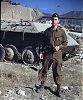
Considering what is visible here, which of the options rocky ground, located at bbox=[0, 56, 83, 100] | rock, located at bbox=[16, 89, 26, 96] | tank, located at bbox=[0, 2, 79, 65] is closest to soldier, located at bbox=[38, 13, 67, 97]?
rocky ground, located at bbox=[0, 56, 83, 100]

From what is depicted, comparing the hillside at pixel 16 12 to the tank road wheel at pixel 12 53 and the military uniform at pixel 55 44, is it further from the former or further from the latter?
the military uniform at pixel 55 44

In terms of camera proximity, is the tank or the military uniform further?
the tank

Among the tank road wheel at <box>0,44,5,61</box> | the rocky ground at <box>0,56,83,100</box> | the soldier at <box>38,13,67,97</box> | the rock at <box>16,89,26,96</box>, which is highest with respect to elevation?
the soldier at <box>38,13,67,97</box>

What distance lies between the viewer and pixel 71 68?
11.7m

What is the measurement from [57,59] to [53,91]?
71 cm

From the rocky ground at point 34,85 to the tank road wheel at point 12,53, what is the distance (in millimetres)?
1873

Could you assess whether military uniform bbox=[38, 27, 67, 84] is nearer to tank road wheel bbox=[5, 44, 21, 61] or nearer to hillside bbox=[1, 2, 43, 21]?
tank road wheel bbox=[5, 44, 21, 61]

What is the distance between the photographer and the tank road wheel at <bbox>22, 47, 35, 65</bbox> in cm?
1329

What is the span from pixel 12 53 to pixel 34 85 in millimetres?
6229

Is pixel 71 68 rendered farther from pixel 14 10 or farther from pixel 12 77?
pixel 14 10

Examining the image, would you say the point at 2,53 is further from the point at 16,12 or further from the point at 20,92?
the point at 20,92

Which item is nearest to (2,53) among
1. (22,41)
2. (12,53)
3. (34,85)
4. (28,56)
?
(12,53)

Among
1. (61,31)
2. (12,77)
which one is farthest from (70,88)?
(12,77)

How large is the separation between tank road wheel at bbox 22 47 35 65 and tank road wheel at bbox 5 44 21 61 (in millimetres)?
248
